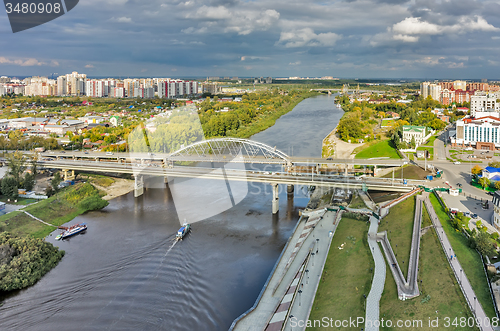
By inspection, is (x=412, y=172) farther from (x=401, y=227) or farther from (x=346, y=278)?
(x=346, y=278)

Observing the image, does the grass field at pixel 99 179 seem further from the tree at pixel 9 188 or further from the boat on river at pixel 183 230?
the boat on river at pixel 183 230

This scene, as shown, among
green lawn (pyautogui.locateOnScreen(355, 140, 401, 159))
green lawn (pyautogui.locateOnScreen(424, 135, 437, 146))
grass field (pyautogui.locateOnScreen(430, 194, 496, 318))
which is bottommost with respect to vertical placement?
grass field (pyautogui.locateOnScreen(430, 194, 496, 318))

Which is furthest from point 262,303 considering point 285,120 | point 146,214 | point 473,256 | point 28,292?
point 285,120

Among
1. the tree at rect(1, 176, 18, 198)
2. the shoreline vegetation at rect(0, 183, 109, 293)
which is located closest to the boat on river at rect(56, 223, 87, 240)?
the shoreline vegetation at rect(0, 183, 109, 293)

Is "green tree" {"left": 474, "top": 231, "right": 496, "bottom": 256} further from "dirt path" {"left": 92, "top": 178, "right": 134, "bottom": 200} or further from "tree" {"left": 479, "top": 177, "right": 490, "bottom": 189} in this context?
"dirt path" {"left": 92, "top": 178, "right": 134, "bottom": 200}

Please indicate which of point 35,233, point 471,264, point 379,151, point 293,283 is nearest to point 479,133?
point 379,151
